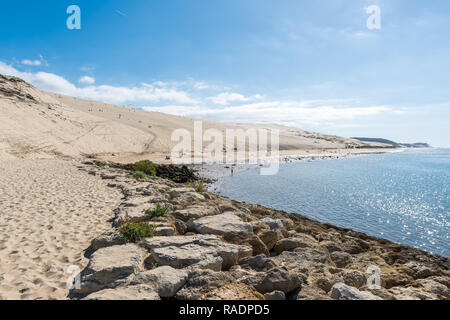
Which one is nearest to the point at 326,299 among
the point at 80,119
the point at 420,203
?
the point at 420,203

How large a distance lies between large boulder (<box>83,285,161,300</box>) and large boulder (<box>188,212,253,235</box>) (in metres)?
2.86

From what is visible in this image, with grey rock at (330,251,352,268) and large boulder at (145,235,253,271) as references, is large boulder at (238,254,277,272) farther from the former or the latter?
grey rock at (330,251,352,268)

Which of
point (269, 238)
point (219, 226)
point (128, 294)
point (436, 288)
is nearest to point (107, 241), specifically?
point (128, 294)

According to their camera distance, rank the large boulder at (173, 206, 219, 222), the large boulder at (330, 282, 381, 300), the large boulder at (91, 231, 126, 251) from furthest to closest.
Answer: the large boulder at (173, 206, 219, 222), the large boulder at (91, 231, 126, 251), the large boulder at (330, 282, 381, 300)

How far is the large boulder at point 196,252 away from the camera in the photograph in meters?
4.83

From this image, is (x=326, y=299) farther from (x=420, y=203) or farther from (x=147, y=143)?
(x=147, y=143)

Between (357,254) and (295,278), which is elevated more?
(295,278)

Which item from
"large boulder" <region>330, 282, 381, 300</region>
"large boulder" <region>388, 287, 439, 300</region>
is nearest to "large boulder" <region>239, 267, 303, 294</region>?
"large boulder" <region>330, 282, 381, 300</region>

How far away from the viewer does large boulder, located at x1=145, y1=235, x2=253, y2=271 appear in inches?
190

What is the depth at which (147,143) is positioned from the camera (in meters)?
41.0

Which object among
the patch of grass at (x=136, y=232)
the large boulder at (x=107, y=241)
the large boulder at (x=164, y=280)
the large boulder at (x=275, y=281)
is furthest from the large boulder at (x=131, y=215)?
the large boulder at (x=275, y=281)

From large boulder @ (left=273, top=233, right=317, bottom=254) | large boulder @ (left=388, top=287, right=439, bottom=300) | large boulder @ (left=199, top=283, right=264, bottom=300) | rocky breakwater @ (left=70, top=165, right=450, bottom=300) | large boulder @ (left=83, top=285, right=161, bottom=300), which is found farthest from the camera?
large boulder @ (left=273, top=233, right=317, bottom=254)

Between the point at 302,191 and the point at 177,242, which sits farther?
the point at 302,191

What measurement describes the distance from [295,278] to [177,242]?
8.42ft
